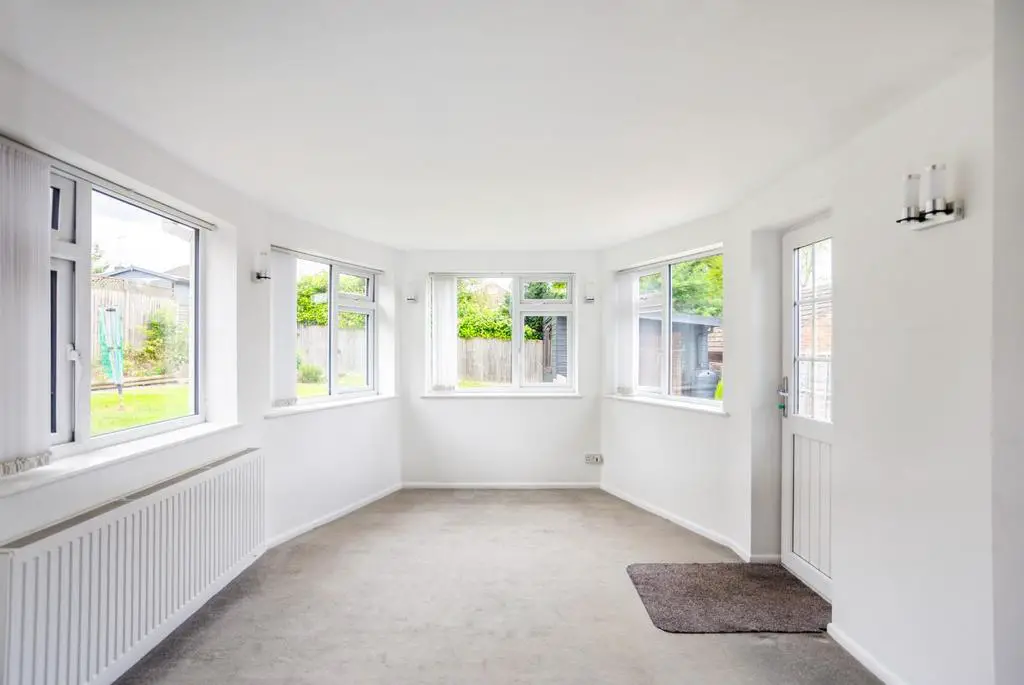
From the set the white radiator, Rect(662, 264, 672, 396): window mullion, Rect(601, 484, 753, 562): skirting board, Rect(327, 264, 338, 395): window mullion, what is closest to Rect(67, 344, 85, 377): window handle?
the white radiator

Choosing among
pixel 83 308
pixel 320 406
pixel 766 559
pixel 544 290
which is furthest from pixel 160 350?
pixel 766 559

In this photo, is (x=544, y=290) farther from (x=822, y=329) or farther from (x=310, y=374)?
(x=822, y=329)

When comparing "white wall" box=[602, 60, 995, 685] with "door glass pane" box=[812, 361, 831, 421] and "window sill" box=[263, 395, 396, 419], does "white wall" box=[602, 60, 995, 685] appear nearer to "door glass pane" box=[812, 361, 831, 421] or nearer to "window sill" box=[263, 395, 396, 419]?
"door glass pane" box=[812, 361, 831, 421]

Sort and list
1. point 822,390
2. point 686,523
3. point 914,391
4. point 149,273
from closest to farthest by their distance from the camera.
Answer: point 914,391
point 149,273
point 822,390
point 686,523

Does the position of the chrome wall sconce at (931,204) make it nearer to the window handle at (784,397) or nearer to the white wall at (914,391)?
the white wall at (914,391)

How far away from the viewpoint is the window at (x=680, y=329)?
186 inches

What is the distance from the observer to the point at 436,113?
8.21 ft

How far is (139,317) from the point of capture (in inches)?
125

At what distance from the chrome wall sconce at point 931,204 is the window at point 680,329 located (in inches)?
85.8

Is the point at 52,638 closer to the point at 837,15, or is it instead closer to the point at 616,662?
the point at 616,662

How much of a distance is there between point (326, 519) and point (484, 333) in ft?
8.01

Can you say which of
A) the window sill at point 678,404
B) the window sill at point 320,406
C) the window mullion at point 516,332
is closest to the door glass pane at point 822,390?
the window sill at point 678,404

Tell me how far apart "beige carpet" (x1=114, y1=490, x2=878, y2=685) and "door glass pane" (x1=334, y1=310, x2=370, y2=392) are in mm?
1421

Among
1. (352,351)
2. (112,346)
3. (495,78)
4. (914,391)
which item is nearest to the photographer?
(495,78)
